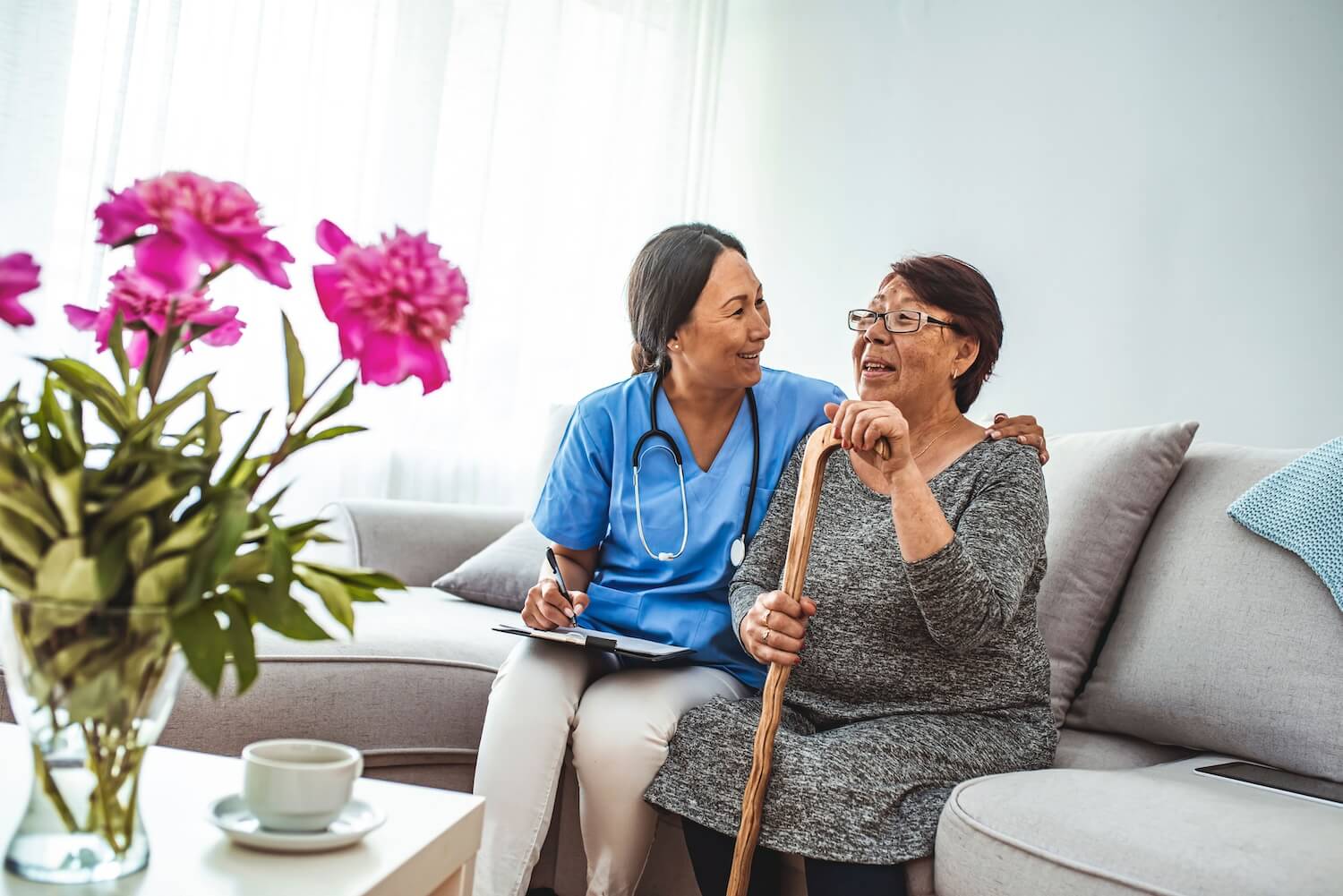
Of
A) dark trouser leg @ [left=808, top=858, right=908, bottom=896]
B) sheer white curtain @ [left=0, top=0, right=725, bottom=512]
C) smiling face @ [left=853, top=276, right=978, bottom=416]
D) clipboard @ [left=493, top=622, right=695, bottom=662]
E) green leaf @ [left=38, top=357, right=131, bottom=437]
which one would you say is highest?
sheer white curtain @ [left=0, top=0, right=725, bottom=512]

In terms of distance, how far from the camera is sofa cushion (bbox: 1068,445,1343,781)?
149 cm

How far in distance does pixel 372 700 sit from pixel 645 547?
1.55ft

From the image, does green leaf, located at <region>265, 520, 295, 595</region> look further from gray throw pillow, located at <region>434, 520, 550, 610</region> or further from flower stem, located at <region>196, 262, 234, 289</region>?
gray throw pillow, located at <region>434, 520, 550, 610</region>

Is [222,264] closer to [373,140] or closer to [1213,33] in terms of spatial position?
[373,140]

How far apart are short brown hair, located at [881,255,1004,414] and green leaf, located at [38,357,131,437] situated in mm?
1193

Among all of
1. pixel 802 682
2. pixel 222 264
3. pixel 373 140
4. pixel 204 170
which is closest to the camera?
pixel 222 264

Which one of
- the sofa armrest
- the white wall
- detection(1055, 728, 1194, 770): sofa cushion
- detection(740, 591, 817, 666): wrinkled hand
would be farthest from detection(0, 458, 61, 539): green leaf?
the white wall

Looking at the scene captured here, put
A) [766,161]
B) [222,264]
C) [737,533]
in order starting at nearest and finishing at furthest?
[222,264], [737,533], [766,161]

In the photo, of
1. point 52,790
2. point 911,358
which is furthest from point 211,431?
point 911,358

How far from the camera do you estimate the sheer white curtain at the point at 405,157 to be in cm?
238

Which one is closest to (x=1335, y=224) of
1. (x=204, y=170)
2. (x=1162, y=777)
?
(x=1162, y=777)

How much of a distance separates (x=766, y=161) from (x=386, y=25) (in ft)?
4.19

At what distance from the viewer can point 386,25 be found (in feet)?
9.63

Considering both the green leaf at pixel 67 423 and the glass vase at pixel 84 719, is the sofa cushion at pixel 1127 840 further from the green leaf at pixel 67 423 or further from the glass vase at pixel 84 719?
the green leaf at pixel 67 423
